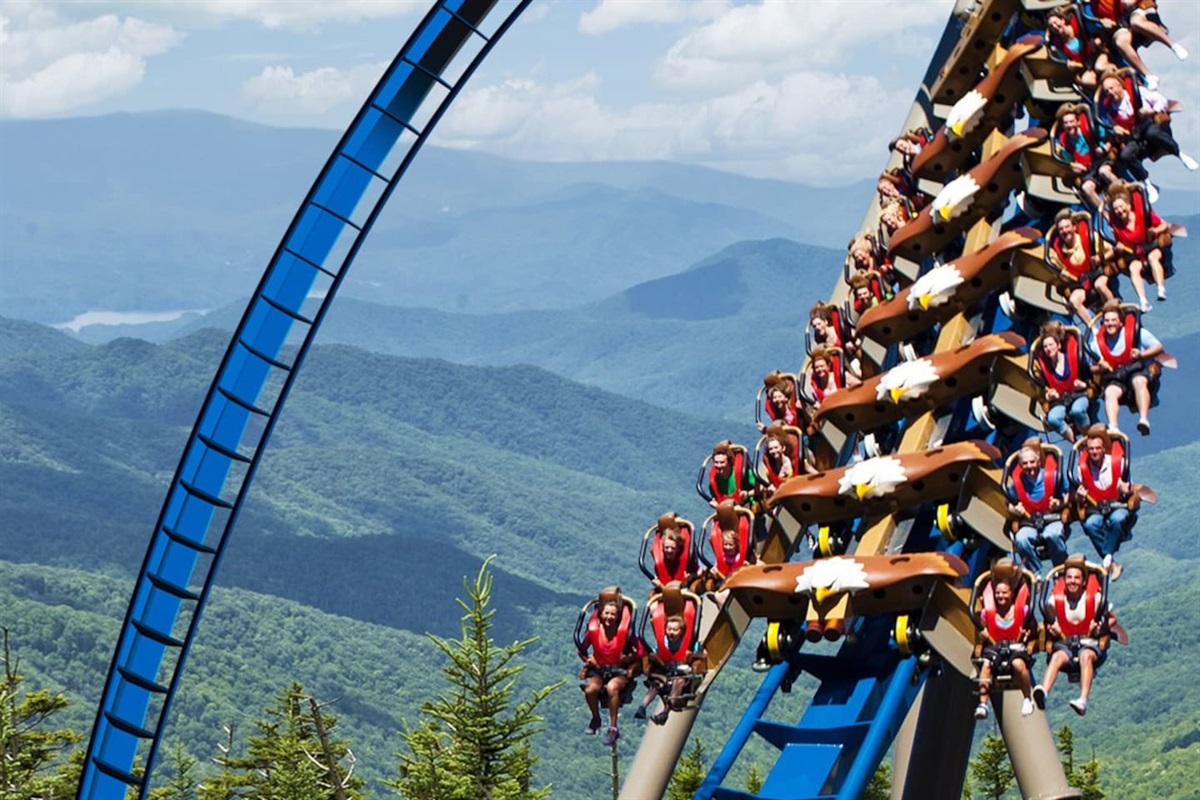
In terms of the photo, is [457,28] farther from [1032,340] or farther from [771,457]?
[1032,340]

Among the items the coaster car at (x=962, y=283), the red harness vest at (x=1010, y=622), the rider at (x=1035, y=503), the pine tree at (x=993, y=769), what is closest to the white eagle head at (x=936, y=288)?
the coaster car at (x=962, y=283)

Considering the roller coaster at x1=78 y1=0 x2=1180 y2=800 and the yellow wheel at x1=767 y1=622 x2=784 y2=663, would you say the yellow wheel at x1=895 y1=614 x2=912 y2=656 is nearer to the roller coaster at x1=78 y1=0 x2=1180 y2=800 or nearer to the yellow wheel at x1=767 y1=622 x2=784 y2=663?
the roller coaster at x1=78 y1=0 x2=1180 y2=800

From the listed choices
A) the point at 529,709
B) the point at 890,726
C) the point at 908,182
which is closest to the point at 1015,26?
the point at 908,182

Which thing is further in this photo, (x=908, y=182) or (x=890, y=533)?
(x=908, y=182)

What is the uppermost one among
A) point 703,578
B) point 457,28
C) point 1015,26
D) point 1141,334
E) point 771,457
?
point 1015,26

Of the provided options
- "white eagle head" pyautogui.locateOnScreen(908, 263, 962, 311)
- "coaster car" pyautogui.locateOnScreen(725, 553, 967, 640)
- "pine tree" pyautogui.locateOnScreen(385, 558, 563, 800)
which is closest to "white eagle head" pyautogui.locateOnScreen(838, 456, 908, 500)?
"coaster car" pyautogui.locateOnScreen(725, 553, 967, 640)

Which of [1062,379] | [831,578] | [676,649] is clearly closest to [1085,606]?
[831,578]

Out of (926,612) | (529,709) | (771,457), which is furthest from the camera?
(529,709)
